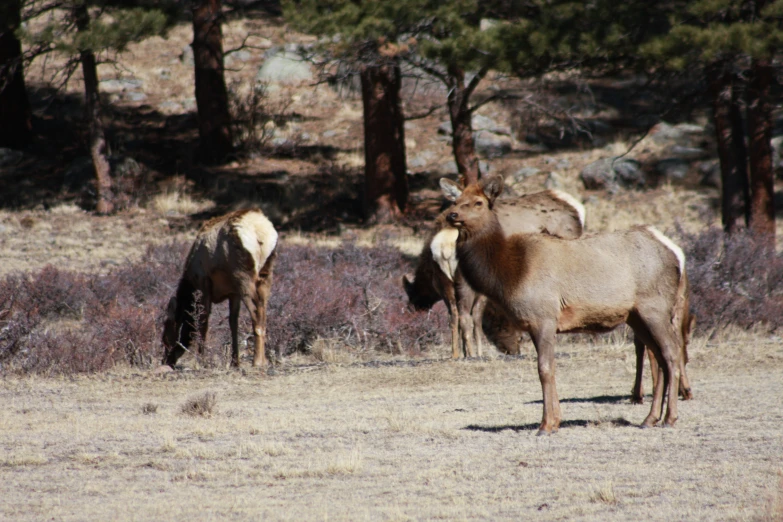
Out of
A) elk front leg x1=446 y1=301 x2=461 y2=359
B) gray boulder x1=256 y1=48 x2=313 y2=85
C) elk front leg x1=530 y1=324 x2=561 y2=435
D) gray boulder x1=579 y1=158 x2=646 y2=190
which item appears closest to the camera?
elk front leg x1=530 y1=324 x2=561 y2=435

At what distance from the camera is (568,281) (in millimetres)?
7707

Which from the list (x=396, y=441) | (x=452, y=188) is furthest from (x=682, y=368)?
(x=396, y=441)

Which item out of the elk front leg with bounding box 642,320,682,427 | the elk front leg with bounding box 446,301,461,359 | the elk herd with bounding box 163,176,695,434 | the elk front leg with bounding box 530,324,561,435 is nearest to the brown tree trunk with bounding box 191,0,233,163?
the elk front leg with bounding box 446,301,461,359

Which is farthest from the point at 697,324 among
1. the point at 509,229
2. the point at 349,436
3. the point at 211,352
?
the point at 349,436

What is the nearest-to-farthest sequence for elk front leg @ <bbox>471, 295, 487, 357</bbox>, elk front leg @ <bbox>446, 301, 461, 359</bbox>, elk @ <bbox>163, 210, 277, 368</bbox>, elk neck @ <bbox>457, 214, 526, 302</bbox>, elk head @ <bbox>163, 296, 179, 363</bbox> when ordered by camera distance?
1. elk neck @ <bbox>457, 214, 526, 302</bbox>
2. elk @ <bbox>163, 210, 277, 368</bbox>
3. elk head @ <bbox>163, 296, 179, 363</bbox>
4. elk front leg @ <bbox>446, 301, 461, 359</bbox>
5. elk front leg @ <bbox>471, 295, 487, 357</bbox>

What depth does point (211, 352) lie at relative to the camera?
12.7m

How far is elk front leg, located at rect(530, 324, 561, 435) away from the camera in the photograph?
762 cm

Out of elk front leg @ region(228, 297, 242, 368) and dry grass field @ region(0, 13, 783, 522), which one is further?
elk front leg @ region(228, 297, 242, 368)

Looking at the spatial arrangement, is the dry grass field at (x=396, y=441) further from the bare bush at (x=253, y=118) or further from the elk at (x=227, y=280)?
the bare bush at (x=253, y=118)

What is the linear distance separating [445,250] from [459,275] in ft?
5.99

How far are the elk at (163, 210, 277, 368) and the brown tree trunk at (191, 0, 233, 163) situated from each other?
51.3 ft

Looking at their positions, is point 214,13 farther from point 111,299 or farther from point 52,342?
point 52,342

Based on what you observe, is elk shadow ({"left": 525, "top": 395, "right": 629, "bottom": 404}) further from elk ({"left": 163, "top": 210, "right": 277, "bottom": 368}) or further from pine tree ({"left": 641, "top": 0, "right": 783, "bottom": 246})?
pine tree ({"left": 641, "top": 0, "right": 783, "bottom": 246})

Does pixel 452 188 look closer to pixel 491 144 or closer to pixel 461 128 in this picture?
pixel 461 128
